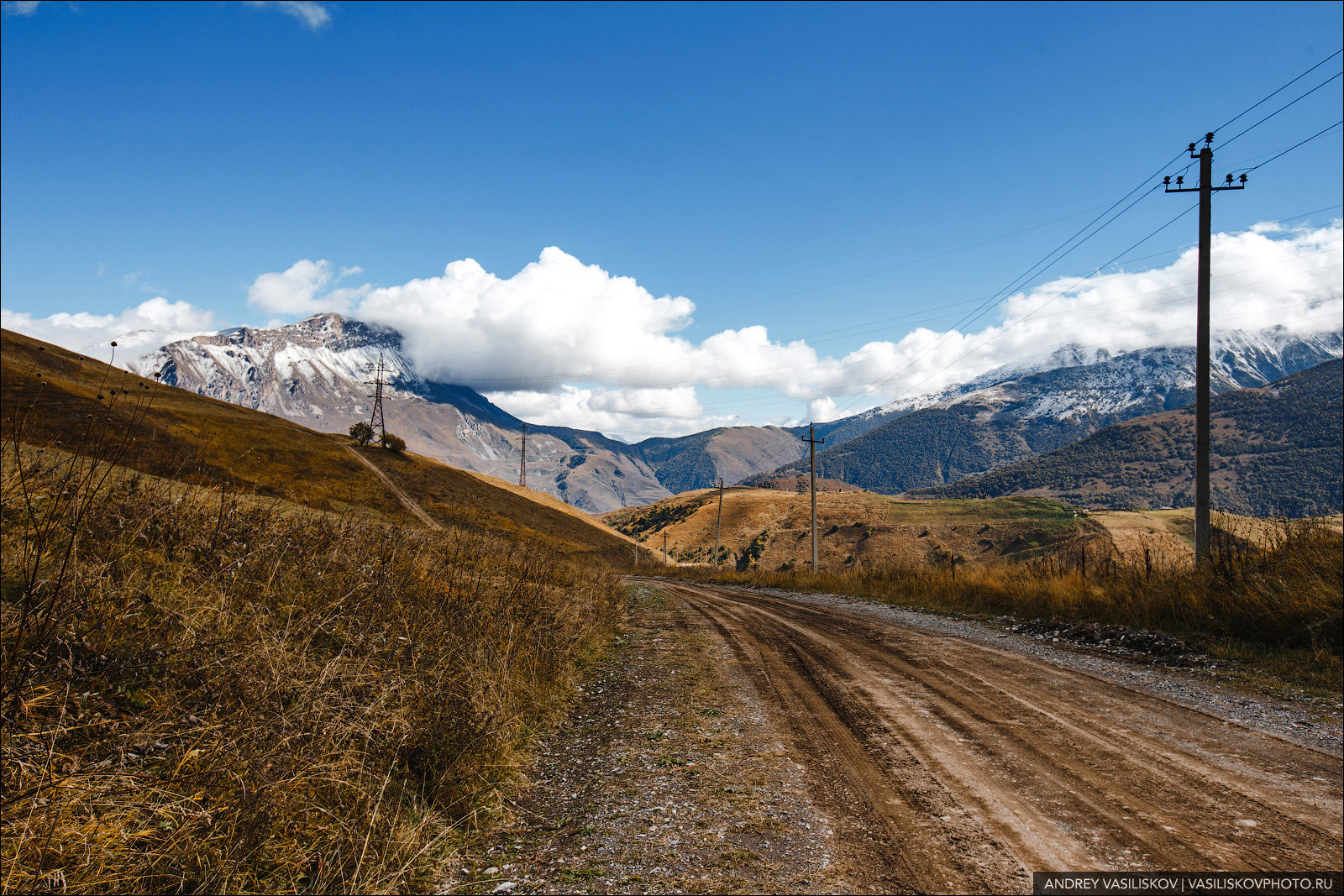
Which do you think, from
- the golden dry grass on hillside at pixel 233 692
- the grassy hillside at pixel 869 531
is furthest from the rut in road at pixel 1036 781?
the grassy hillside at pixel 869 531

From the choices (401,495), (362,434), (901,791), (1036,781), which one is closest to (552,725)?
(901,791)

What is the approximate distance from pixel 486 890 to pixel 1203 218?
19.8 metres

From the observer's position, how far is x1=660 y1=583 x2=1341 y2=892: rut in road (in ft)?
12.8

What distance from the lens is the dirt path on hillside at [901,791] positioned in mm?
3861

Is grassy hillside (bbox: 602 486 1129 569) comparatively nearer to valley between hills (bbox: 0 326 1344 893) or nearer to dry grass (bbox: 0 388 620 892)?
valley between hills (bbox: 0 326 1344 893)

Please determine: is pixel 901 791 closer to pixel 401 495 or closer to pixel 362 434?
pixel 401 495

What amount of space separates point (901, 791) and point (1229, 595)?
956 centimetres

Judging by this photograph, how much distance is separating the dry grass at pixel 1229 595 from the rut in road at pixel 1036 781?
3307 mm

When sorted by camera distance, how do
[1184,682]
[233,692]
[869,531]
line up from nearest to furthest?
[233,692] < [1184,682] < [869,531]

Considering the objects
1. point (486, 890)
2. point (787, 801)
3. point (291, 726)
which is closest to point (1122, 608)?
point (787, 801)

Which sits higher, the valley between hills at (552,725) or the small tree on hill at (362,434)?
the small tree on hill at (362,434)

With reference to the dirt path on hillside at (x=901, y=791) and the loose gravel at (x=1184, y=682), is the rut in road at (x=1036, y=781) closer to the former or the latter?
the dirt path on hillside at (x=901, y=791)

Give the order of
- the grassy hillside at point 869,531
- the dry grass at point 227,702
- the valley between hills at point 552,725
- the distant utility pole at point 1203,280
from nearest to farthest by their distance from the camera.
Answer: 1. the dry grass at point 227,702
2. the valley between hills at point 552,725
3. the distant utility pole at point 1203,280
4. the grassy hillside at point 869,531

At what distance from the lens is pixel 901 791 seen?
16.1ft
